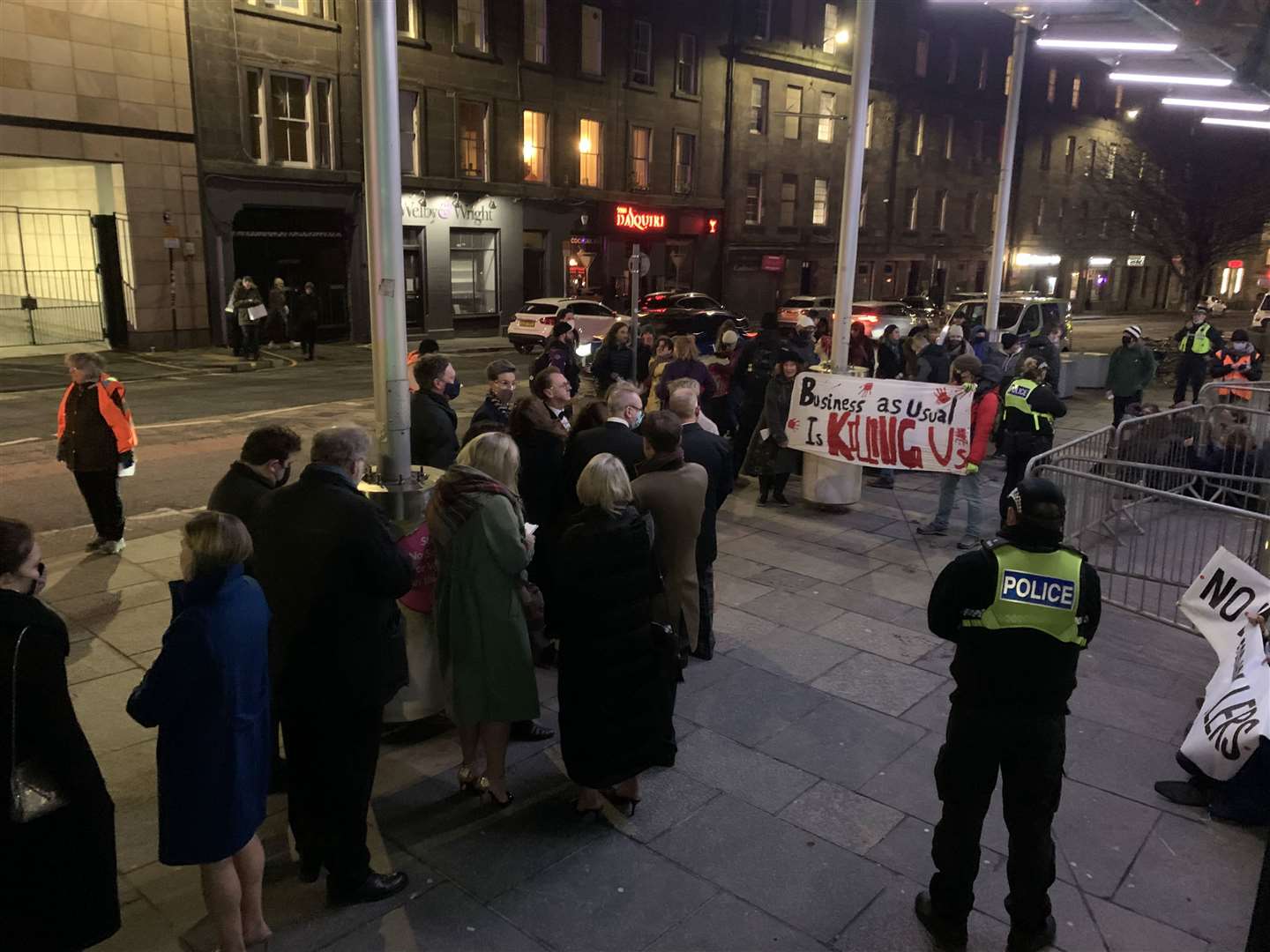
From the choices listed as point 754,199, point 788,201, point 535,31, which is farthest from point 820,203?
point 535,31

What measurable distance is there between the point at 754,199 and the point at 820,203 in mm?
4281

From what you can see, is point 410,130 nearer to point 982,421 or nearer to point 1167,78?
point 982,421

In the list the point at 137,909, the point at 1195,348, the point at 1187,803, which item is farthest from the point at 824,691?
the point at 1195,348

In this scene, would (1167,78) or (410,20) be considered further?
(410,20)

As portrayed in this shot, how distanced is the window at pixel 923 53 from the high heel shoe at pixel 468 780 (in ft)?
159

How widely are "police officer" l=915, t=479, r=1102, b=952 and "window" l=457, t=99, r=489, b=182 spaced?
29975 mm

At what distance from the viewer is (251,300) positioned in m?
22.4

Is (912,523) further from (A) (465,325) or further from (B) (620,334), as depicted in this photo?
(A) (465,325)

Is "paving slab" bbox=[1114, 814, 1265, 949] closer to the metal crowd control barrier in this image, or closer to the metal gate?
the metal crowd control barrier

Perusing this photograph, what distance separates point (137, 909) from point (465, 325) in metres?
29.6

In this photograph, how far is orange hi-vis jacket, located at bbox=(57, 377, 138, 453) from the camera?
7750 mm

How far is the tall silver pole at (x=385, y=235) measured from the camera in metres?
5.26

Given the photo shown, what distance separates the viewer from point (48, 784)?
294cm

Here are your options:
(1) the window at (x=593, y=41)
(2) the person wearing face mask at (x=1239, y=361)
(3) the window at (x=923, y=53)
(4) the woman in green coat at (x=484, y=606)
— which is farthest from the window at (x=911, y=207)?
(4) the woman in green coat at (x=484, y=606)
